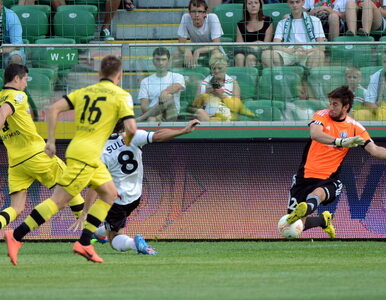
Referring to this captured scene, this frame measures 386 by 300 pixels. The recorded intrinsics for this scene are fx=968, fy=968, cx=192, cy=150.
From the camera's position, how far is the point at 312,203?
11.5m

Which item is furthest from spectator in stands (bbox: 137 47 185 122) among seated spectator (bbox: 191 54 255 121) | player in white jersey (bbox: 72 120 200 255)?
player in white jersey (bbox: 72 120 200 255)

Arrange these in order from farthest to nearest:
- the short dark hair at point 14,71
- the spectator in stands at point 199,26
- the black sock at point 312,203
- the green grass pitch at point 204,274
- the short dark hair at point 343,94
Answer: the spectator in stands at point 199,26, the short dark hair at point 343,94, the black sock at point 312,203, the short dark hair at point 14,71, the green grass pitch at point 204,274

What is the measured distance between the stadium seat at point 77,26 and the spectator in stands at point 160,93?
1801 mm

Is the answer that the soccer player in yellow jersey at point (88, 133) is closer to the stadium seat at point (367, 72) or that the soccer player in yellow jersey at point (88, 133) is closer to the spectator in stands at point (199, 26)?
the stadium seat at point (367, 72)

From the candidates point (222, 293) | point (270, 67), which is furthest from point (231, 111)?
point (222, 293)

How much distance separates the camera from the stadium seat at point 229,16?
592 inches

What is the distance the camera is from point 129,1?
15938 mm

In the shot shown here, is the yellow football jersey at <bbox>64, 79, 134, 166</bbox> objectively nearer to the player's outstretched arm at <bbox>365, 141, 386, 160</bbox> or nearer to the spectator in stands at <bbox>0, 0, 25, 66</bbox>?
the player's outstretched arm at <bbox>365, 141, 386, 160</bbox>

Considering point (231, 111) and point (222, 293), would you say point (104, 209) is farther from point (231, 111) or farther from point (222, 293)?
point (231, 111)

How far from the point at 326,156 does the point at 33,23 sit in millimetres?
5555

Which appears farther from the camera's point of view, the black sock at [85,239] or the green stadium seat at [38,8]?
the green stadium seat at [38,8]

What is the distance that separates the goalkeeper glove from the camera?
11281 mm

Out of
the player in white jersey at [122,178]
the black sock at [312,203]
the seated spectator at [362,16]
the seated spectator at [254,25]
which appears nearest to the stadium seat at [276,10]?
the seated spectator at [254,25]

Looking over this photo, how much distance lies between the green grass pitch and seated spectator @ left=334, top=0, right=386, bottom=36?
3.95 metres
